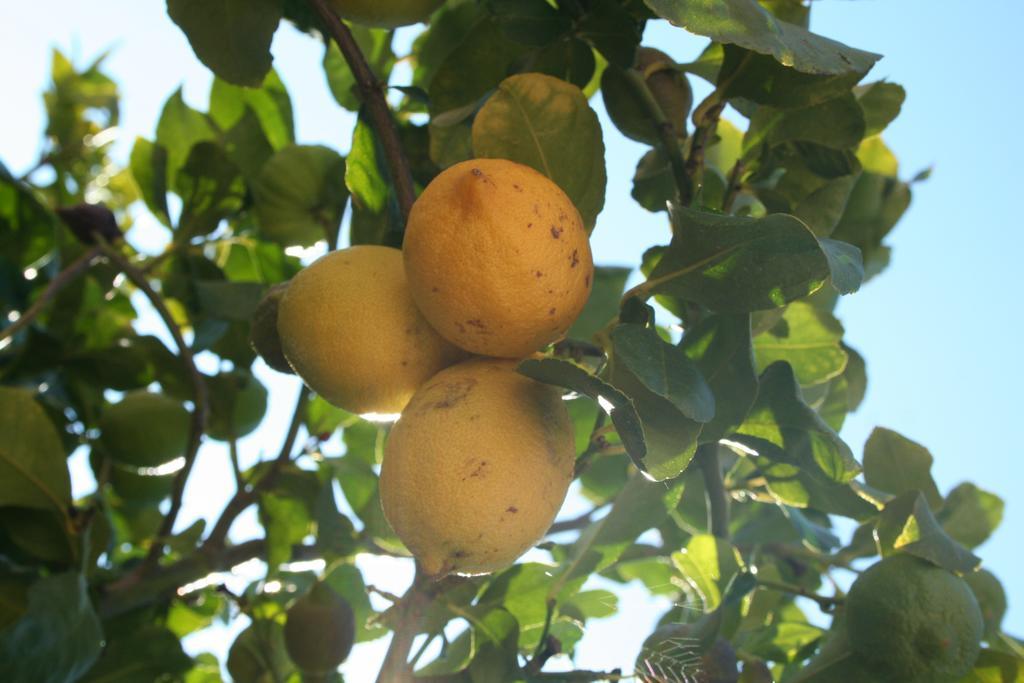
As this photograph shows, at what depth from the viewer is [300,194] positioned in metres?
1.53

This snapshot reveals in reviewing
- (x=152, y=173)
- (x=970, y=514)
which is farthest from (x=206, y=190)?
(x=970, y=514)

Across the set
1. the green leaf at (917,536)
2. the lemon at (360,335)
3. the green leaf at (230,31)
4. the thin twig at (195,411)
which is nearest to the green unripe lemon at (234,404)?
the thin twig at (195,411)

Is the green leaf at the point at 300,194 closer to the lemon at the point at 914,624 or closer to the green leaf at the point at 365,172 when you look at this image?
the green leaf at the point at 365,172

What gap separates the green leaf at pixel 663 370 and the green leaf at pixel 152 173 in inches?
44.1

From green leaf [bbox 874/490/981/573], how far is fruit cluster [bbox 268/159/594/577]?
476mm

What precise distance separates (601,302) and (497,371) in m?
0.58

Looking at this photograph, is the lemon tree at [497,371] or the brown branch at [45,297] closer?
the lemon tree at [497,371]

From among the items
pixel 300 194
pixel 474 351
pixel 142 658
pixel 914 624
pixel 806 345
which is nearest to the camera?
pixel 474 351

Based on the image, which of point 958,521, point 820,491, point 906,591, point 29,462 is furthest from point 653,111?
point 29,462

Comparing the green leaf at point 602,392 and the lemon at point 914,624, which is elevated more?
the green leaf at point 602,392

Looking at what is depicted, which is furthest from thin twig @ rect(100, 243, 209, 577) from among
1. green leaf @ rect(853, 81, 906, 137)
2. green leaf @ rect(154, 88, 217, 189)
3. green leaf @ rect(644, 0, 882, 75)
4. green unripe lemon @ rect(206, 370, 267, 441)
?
green leaf @ rect(853, 81, 906, 137)

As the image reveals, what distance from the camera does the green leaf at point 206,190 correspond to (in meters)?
1.64

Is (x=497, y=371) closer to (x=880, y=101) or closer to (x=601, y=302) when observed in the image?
(x=601, y=302)

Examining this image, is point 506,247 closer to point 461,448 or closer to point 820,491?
point 461,448
